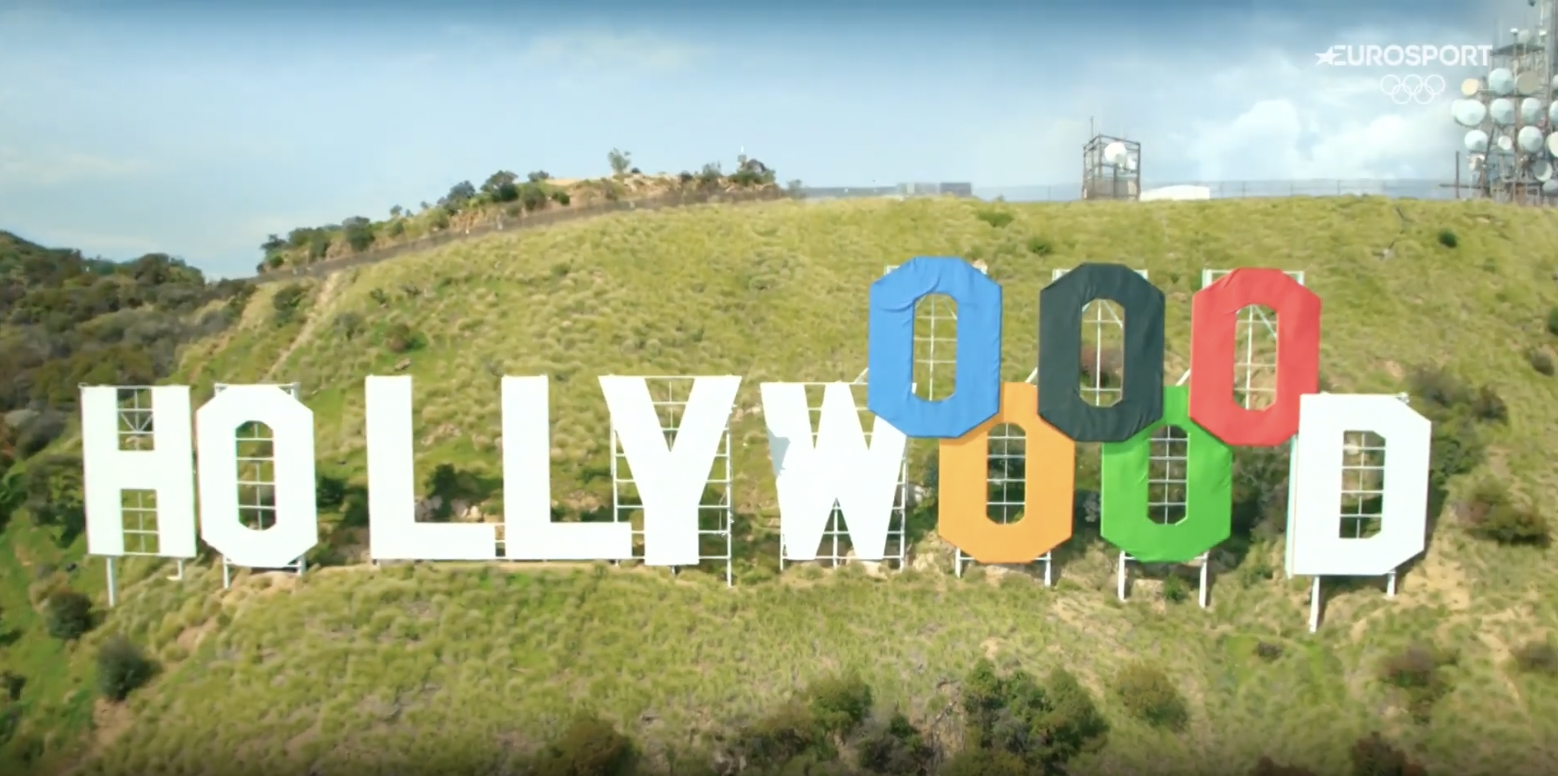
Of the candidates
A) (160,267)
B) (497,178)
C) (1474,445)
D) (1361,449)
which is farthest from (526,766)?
(160,267)

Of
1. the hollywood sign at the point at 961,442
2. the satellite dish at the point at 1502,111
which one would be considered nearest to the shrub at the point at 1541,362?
the satellite dish at the point at 1502,111

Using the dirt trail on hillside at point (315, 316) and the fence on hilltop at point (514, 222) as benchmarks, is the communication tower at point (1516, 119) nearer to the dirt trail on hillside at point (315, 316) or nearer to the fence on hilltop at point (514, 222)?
the fence on hilltop at point (514, 222)

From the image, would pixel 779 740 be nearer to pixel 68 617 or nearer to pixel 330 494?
pixel 330 494

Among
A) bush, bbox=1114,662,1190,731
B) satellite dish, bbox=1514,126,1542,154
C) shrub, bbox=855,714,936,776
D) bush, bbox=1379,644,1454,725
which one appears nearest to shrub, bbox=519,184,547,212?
shrub, bbox=855,714,936,776

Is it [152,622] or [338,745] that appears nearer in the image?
[338,745]

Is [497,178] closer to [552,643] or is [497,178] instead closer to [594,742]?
[552,643]

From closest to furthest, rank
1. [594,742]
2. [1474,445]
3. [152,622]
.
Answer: [594,742], [152,622], [1474,445]

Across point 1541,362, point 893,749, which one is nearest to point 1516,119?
point 1541,362
